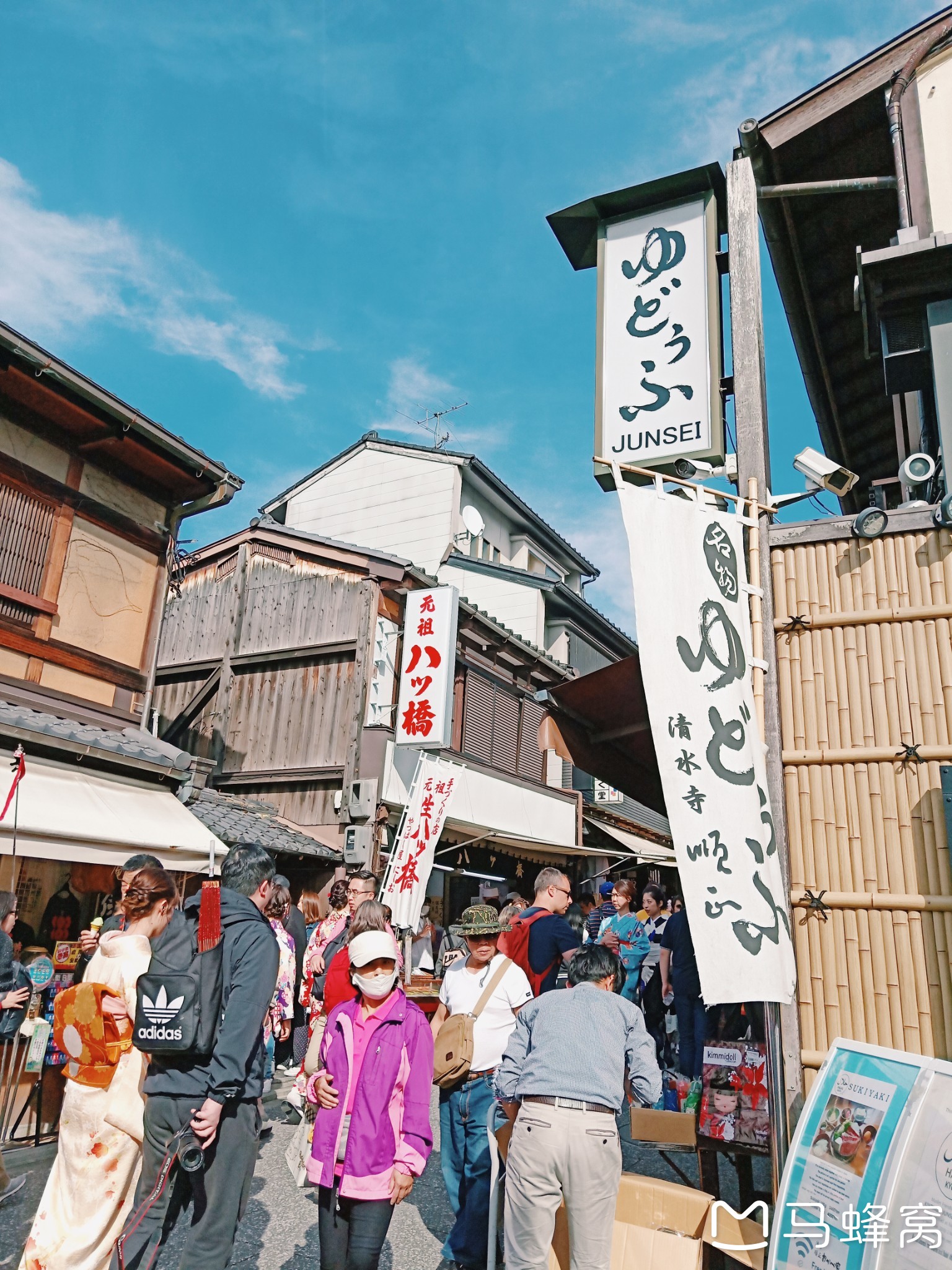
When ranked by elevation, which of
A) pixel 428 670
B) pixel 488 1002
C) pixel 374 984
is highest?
pixel 428 670

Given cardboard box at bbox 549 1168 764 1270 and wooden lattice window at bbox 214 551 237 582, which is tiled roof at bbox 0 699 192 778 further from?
wooden lattice window at bbox 214 551 237 582

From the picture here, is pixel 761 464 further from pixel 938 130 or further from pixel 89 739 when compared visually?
pixel 89 739

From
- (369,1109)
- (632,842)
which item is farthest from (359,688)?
(369,1109)

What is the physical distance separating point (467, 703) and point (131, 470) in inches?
367

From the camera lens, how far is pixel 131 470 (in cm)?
1193

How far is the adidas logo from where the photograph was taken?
385cm

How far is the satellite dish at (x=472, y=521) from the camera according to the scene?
72.6ft

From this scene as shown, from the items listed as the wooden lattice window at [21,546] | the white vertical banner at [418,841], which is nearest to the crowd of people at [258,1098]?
the white vertical banner at [418,841]

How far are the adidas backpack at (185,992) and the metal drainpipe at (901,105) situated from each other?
6707 mm

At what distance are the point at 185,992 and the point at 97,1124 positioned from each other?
3.20ft

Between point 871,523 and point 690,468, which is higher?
point 690,468

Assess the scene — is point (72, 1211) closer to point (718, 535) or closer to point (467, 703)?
point (718, 535)

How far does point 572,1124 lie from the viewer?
13.0 ft

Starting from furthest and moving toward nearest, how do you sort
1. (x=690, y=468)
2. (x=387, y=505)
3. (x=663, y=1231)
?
(x=387, y=505)
(x=690, y=468)
(x=663, y=1231)
